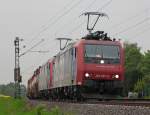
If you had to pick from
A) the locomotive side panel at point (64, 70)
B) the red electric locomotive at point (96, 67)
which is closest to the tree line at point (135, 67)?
the locomotive side panel at point (64, 70)

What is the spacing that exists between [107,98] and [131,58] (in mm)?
84933

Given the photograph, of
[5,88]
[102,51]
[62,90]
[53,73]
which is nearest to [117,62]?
[102,51]

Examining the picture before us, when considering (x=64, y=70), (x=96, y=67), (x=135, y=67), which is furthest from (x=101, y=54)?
(x=135, y=67)

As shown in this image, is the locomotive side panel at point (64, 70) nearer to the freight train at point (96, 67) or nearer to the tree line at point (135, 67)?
the freight train at point (96, 67)

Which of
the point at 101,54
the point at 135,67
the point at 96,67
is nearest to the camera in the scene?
the point at 96,67

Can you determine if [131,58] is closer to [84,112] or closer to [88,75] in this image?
[88,75]

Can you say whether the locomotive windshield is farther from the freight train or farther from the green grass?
the green grass

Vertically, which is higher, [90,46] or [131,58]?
[131,58]

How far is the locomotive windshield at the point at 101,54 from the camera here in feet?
83.5

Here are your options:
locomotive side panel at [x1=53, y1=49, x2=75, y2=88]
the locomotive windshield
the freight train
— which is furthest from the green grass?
the locomotive windshield

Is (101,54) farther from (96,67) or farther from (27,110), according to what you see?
(27,110)

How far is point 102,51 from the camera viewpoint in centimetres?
2566

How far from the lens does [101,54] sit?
25.6m

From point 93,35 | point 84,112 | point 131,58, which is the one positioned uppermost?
point 131,58
